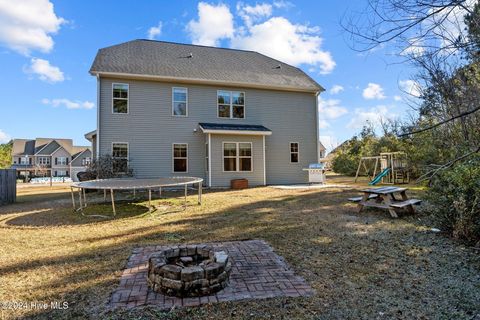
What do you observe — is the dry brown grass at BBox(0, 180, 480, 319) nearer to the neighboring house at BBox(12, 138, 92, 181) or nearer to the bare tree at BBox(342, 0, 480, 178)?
the bare tree at BBox(342, 0, 480, 178)

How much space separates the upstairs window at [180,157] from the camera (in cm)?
1350

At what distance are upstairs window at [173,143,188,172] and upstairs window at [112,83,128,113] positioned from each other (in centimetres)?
290

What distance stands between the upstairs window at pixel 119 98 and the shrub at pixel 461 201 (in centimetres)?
1229

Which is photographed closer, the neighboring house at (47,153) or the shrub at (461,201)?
the shrub at (461,201)

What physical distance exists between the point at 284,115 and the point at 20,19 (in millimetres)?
12678

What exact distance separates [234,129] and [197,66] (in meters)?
4.29

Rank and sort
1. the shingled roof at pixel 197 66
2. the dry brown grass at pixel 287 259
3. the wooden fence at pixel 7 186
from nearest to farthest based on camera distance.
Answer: the dry brown grass at pixel 287 259, the wooden fence at pixel 7 186, the shingled roof at pixel 197 66

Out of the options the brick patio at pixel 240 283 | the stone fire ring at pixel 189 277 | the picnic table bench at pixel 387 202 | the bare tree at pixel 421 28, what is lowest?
the brick patio at pixel 240 283

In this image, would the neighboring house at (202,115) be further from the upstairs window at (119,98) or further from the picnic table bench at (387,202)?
the picnic table bench at (387,202)

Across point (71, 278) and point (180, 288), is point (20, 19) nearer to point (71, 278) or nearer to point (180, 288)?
point (71, 278)

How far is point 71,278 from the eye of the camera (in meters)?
3.31

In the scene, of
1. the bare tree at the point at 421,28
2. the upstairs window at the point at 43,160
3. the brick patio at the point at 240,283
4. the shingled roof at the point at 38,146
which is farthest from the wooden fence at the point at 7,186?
the upstairs window at the point at 43,160

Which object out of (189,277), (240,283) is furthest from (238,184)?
(189,277)

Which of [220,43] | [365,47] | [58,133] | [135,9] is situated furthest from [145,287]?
[58,133]
